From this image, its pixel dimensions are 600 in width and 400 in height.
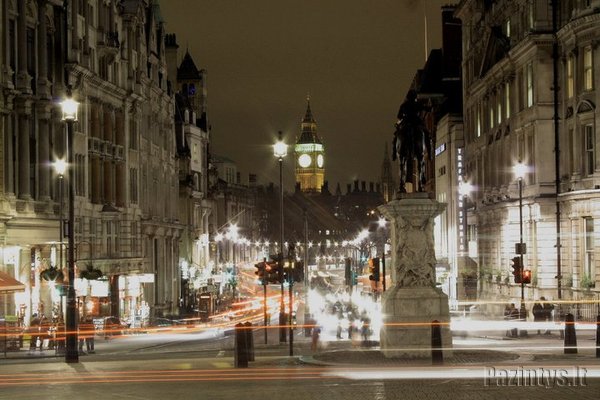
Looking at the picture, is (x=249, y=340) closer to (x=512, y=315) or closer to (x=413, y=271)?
(x=413, y=271)

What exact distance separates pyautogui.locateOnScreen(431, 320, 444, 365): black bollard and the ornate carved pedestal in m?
1.29

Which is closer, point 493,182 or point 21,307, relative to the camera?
point 21,307

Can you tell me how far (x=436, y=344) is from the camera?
3347 cm

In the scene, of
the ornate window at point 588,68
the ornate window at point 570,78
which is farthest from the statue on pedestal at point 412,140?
the ornate window at point 570,78

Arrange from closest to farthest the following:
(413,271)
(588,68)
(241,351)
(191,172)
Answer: (241,351) → (413,271) → (588,68) → (191,172)

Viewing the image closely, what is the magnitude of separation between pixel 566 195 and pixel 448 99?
4570 cm

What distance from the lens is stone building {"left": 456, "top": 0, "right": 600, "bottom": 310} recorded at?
62.3 m

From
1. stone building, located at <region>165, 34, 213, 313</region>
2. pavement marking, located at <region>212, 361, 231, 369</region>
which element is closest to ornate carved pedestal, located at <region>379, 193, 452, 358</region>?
pavement marking, located at <region>212, 361, 231, 369</region>

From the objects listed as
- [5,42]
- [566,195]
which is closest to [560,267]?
[566,195]

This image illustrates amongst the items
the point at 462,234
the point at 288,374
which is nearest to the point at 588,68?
the point at 288,374

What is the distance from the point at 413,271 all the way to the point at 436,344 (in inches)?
112

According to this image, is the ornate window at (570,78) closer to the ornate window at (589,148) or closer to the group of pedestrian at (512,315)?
the ornate window at (589,148)

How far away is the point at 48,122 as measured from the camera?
57156 mm

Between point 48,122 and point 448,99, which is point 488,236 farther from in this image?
point 48,122
